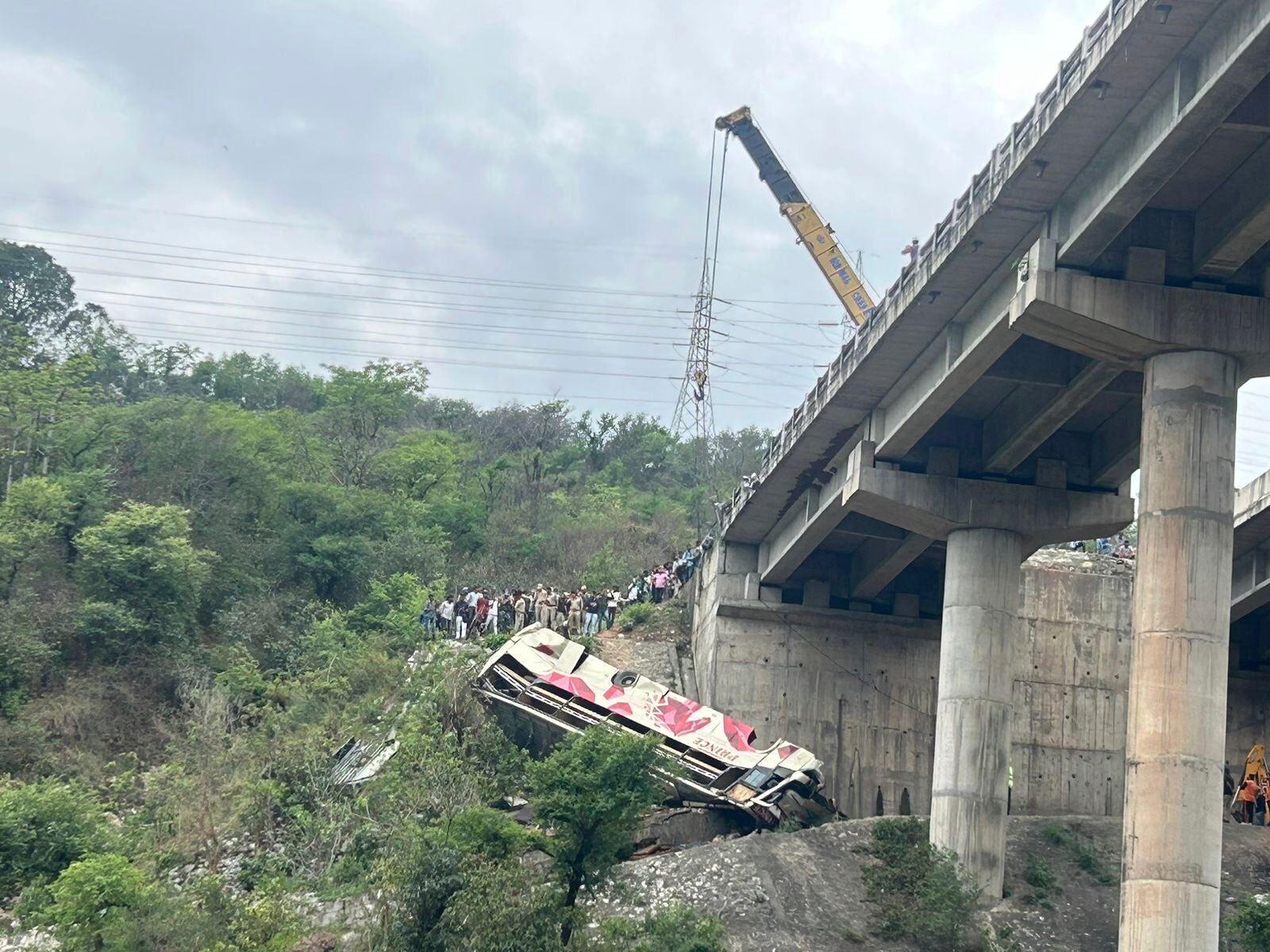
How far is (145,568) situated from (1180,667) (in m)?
31.4

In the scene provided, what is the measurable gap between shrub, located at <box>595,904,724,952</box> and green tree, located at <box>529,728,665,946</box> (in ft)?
3.00

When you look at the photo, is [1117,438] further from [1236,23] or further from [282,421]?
[282,421]

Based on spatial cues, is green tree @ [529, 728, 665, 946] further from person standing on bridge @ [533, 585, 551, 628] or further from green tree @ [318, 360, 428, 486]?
green tree @ [318, 360, 428, 486]

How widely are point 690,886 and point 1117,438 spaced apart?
13594mm

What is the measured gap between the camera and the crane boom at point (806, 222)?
58.8 meters

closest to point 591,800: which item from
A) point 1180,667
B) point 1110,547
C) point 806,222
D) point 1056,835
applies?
point 1180,667

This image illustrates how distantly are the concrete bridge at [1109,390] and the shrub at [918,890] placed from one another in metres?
0.97

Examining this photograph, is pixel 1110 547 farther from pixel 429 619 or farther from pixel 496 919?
pixel 496 919

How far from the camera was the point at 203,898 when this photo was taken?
25953 millimetres

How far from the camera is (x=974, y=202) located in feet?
90.9

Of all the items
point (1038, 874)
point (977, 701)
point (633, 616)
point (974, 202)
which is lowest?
point (1038, 874)

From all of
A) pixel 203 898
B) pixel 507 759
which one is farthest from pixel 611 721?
pixel 203 898

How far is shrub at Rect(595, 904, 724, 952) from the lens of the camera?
82.0 feet

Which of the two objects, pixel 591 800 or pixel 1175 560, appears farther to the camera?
pixel 591 800
